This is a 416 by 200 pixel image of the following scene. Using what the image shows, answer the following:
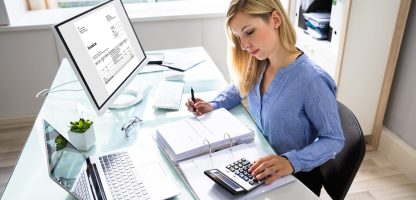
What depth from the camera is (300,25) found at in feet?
7.93

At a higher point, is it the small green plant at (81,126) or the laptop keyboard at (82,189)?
the small green plant at (81,126)

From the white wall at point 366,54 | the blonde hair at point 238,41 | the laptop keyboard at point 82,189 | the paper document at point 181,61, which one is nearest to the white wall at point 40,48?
the paper document at point 181,61

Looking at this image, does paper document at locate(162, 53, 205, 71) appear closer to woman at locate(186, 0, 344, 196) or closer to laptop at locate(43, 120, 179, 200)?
woman at locate(186, 0, 344, 196)

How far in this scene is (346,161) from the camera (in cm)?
111

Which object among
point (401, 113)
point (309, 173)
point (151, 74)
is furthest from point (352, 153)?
point (401, 113)

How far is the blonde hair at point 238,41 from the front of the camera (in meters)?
1.12

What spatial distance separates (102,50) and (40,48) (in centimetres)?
150

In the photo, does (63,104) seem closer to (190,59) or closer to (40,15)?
(190,59)

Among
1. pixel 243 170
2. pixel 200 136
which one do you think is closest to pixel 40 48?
pixel 200 136

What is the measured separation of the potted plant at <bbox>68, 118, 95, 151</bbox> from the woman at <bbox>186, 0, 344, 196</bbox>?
1.33 feet

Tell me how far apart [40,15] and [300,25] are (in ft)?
6.31

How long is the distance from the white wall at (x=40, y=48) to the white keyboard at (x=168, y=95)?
1.08m

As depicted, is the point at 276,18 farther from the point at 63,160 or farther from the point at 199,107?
the point at 63,160

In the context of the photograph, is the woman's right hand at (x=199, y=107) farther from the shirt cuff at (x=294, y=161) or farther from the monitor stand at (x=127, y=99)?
the shirt cuff at (x=294, y=161)
